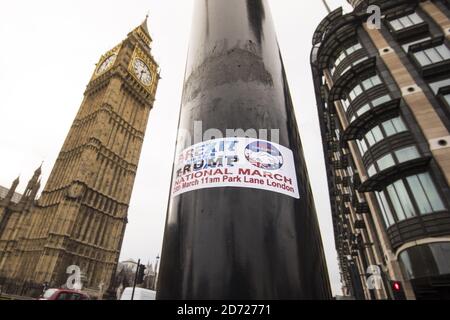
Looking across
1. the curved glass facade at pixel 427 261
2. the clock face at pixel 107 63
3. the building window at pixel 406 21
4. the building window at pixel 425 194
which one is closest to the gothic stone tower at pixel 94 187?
the clock face at pixel 107 63

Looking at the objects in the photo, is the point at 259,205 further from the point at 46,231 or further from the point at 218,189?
the point at 46,231

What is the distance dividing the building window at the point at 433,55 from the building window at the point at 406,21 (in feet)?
12.3

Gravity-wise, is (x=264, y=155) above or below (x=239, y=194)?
above

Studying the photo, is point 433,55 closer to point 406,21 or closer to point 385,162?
point 406,21

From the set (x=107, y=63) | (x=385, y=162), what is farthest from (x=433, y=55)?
(x=107, y=63)

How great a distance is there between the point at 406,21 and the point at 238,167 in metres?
26.7

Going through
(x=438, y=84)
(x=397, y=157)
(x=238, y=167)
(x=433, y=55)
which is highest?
(x=433, y=55)

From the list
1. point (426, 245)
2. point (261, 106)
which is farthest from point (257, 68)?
point (426, 245)

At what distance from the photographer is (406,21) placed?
2089 centimetres

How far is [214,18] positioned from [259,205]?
6.89 feet

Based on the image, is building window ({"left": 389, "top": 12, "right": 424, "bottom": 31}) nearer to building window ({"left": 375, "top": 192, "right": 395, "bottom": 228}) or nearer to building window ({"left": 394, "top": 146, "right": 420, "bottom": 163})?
building window ({"left": 394, "top": 146, "right": 420, "bottom": 163})

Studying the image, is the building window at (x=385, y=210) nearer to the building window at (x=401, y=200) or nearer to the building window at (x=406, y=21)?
the building window at (x=401, y=200)

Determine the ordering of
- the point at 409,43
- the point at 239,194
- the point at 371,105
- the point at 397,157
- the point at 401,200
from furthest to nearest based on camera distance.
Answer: the point at 409,43 → the point at 371,105 → the point at 397,157 → the point at 401,200 → the point at 239,194

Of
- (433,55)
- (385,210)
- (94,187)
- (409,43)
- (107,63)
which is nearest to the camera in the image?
(385,210)
